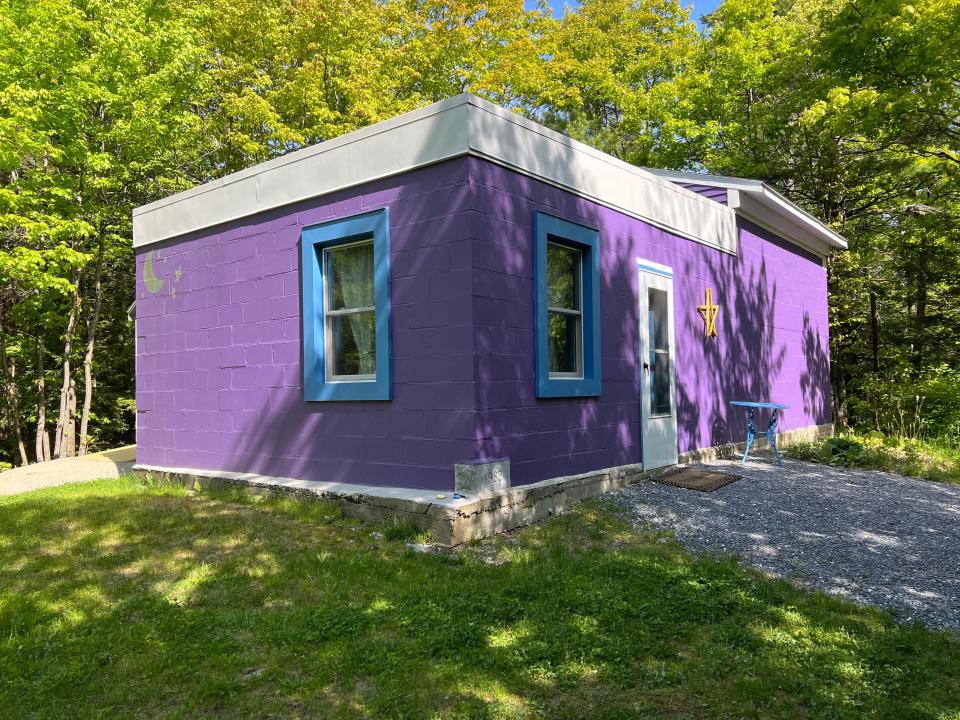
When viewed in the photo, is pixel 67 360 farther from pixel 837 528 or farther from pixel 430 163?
pixel 837 528

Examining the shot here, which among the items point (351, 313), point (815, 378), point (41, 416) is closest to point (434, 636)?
point (351, 313)

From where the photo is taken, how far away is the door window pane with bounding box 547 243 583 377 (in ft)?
21.7

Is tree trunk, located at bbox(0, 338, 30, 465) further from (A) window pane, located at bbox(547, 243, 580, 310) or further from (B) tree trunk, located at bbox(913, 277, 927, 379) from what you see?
(B) tree trunk, located at bbox(913, 277, 927, 379)

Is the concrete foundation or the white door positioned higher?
the white door

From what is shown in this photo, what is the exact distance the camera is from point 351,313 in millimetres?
6523

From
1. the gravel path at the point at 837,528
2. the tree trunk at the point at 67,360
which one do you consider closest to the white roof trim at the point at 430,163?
the gravel path at the point at 837,528

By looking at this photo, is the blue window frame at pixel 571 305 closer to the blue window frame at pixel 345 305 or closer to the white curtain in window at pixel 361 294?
the blue window frame at pixel 345 305

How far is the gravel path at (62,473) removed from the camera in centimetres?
882

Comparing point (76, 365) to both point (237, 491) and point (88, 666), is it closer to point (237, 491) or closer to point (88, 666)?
point (237, 491)

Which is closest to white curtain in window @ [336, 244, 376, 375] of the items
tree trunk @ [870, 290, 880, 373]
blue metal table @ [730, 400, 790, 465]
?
blue metal table @ [730, 400, 790, 465]

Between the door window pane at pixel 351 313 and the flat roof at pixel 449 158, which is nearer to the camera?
the flat roof at pixel 449 158

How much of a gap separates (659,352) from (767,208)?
13.5ft

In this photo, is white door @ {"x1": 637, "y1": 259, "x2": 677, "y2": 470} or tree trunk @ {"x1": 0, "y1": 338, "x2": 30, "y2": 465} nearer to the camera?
white door @ {"x1": 637, "y1": 259, "x2": 677, "y2": 470}

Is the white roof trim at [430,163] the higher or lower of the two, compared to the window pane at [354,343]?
higher
